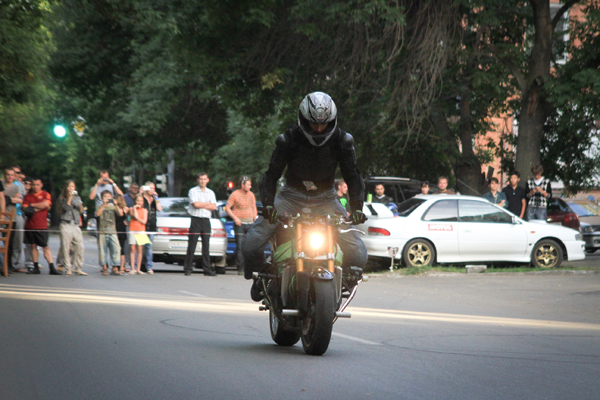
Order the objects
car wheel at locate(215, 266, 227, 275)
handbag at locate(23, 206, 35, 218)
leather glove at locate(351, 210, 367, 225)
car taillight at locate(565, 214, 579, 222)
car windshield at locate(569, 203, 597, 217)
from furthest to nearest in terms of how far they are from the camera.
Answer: car windshield at locate(569, 203, 597, 217) < car taillight at locate(565, 214, 579, 222) < car wheel at locate(215, 266, 227, 275) < handbag at locate(23, 206, 35, 218) < leather glove at locate(351, 210, 367, 225)

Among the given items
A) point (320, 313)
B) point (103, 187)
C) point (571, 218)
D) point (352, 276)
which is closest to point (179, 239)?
point (103, 187)

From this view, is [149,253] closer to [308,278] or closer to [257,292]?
[257,292]

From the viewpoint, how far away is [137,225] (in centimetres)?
1683

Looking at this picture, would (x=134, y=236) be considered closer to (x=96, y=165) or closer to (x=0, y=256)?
(x=0, y=256)

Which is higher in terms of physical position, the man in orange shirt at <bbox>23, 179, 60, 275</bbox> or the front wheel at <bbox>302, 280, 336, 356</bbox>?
the man in orange shirt at <bbox>23, 179, 60, 275</bbox>

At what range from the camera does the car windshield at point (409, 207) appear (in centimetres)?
1670

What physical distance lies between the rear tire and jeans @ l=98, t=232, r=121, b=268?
9765mm

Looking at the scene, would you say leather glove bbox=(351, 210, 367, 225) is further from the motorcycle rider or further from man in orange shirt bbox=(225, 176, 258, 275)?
man in orange shirt bbox=(225, 176, 258, 275)

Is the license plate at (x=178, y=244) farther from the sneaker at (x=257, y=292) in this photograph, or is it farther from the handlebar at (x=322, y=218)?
the handlebar at (x=322, y=218)

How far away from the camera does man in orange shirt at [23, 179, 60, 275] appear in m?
16.1

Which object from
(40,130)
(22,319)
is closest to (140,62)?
(22,319)

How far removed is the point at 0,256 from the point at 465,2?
11021 mm

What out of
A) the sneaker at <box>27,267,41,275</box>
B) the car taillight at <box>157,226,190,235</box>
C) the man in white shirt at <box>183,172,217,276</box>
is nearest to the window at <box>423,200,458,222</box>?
the man in white shirt at <box>183,172,217,276</box>

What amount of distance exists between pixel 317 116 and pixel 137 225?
36.6 ft
